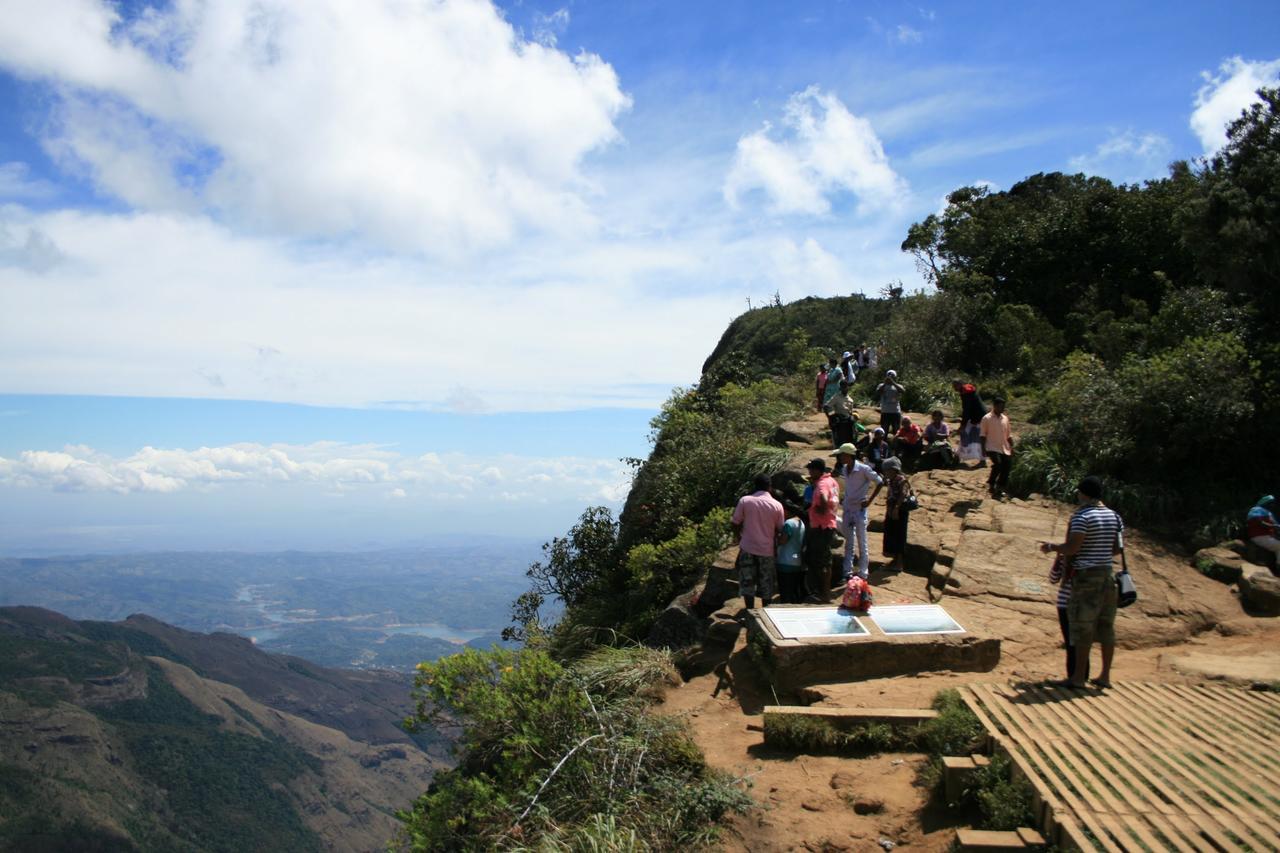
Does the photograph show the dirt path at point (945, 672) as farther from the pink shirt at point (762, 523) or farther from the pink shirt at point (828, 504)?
the pink shirt at point (828, 504)

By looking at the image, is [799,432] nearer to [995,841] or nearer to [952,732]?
[952,732]

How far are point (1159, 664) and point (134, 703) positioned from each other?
384ft

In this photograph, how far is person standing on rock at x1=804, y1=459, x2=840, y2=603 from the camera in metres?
9.59

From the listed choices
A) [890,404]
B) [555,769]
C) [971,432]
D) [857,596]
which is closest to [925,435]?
[971,432]

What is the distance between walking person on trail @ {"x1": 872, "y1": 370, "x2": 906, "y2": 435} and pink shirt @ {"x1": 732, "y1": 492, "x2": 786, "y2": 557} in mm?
7003

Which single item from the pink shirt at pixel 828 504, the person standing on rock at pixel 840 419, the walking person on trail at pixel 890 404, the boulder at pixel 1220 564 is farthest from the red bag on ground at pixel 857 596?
the walking person on trail at pixel 890 404

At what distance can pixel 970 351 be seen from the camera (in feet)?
79.8

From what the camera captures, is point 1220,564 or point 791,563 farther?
point 1220,564

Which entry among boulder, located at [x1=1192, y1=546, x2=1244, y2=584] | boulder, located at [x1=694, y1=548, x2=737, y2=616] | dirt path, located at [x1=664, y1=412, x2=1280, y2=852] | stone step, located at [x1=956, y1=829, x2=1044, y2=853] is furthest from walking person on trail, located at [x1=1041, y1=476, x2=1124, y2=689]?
boulder, located at [x1=1192, y1=546, x2=1244, y2=584]

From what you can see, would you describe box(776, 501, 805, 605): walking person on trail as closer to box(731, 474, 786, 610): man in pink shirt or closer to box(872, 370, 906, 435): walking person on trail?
box(731, 474, 786, 610): man in pink shirt

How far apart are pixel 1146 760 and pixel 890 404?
11.2 meters

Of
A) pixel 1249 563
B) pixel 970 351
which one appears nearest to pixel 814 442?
pixel 1249 563

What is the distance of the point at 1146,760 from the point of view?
16.5 feet

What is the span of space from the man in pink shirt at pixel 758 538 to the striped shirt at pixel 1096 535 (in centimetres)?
335
